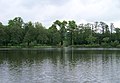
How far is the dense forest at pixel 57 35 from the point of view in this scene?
127300 mm

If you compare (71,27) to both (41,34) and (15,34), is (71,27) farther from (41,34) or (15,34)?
(15,34)

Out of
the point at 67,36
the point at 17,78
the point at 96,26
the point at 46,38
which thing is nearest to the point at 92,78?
the point at 17,78

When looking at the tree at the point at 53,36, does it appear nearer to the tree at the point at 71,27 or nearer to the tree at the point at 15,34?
the tree at the point at 71,27

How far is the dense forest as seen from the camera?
12730cm

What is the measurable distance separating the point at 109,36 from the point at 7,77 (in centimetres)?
11037

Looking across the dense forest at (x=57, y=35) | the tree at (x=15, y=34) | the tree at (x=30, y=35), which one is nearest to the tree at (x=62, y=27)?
the dense forest at (x=57, y=35)

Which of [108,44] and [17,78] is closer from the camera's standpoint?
[17,78]

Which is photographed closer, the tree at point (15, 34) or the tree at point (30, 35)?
the tree at point (15, 34)

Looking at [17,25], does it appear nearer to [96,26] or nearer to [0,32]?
[0,32]

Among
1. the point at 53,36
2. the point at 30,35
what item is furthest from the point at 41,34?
the point at 53,36

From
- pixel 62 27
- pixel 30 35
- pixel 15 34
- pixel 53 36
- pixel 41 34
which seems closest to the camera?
pixel 41 34

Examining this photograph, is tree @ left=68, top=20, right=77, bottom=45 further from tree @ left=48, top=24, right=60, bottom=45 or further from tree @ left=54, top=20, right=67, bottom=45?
tree @ left=48, top=24, right=60, bottom=45

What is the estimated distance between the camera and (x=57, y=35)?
129000 mm

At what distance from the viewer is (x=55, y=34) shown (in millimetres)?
129500
